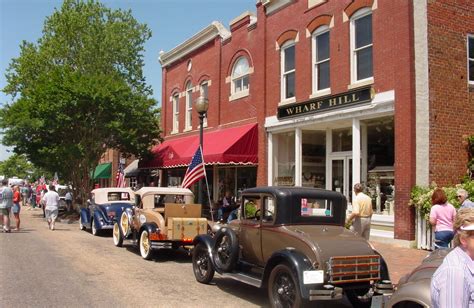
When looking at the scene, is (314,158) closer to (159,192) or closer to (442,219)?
(159,192)

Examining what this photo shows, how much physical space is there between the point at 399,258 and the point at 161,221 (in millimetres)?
5345

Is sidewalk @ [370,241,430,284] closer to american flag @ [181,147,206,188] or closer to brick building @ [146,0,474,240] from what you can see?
brick building @ [146,0,474,240]

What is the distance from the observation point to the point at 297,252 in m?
6.38

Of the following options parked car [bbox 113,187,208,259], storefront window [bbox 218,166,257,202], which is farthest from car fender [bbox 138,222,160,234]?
storefront window [bbox 218,166,257,202]

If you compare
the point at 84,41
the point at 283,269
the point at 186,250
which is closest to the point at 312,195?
the point at 283,269

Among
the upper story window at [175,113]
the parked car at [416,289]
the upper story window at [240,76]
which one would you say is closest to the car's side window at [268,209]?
the parked car at [416,289]

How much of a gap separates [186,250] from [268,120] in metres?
7.09

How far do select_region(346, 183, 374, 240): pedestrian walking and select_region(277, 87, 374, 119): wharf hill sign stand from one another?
4.18 m

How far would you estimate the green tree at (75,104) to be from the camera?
2041cm

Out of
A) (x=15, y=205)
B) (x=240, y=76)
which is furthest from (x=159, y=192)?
(x=240, y=76)

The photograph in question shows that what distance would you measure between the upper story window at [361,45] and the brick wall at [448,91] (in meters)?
1.90

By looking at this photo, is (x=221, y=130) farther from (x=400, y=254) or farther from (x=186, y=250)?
(x=400, y=254)

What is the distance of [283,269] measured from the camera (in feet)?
20.9

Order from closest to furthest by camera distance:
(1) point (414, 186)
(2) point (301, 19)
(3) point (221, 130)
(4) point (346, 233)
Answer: (4) point (346, 233) < (1) point (414, 186) < (2) point (301, 19) < (3) point (221, 130)
